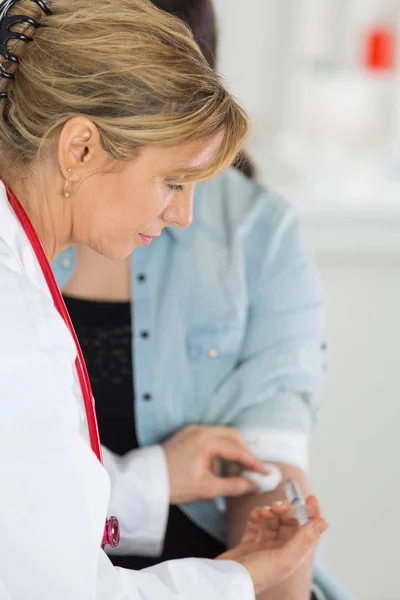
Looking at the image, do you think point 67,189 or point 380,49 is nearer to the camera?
point 67,189

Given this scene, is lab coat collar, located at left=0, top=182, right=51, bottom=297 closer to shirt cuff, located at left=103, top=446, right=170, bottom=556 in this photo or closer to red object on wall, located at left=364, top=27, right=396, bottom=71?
shirt cuff, located at left=103, top=446, right=170, bottom=556

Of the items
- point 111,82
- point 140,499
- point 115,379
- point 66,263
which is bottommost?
point 140,499

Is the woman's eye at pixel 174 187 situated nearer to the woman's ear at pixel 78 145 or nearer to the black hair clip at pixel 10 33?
the woman's ear at pixel 78 145

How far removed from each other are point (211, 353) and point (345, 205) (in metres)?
0.73

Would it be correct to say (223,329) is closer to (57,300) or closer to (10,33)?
(57,300)

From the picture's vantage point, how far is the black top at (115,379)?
4.31ft

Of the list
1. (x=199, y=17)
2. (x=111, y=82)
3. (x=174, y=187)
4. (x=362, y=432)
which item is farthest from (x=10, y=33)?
(x=362, y=432)

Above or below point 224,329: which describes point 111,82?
above

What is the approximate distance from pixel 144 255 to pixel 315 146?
0.97 m

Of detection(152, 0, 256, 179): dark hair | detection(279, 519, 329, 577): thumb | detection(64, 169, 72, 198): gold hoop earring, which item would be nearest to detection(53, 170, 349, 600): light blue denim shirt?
detection(152, 0, 256, 179): dark hair

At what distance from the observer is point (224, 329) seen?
53.4 inches

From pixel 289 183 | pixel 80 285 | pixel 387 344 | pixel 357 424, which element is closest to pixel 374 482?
pixel 357 424

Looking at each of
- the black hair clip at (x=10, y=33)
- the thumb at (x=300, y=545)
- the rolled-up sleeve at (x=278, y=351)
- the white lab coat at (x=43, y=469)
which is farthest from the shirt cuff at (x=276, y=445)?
the black hair clip at (x=10, y=33)

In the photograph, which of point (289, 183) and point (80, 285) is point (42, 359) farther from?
point (289, 183)
